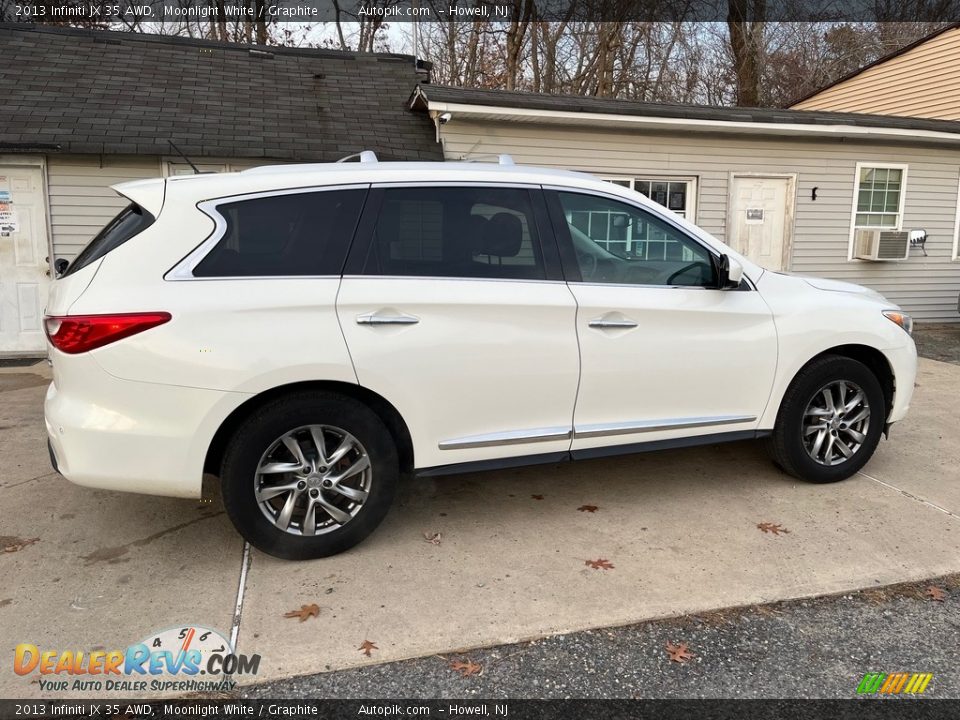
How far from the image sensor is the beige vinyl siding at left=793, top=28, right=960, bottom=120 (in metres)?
13.3

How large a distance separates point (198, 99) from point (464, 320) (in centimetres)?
764

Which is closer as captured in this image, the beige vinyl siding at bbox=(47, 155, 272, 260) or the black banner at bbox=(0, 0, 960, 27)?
the beige vinyl siding at bbox=(47, 155, 272, 260)

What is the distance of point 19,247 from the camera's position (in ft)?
26.8

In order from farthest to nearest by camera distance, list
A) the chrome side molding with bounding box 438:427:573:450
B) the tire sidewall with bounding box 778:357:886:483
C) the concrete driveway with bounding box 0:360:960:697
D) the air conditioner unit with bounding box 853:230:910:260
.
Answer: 1. the air conditioner unit with bounding box 853:230:910:260
2. the tire sidewall with bounding box 778:357:886:483
3. the chrome side molding with bounding box 438:427:573:450
4. the concrete driveway with bounding box 0:360:960:697

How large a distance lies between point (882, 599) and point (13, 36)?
11948 millimetres

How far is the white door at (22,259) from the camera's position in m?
8.04

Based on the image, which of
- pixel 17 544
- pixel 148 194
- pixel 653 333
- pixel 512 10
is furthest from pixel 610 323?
pixel 512 10

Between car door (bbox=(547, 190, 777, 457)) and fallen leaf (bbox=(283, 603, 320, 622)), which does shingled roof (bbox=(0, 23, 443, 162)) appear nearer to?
car door (bbox=(547, 190, 777, 457))

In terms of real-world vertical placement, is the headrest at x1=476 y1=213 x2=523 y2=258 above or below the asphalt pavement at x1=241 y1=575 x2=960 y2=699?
above

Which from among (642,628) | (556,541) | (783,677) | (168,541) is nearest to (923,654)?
(783,677)

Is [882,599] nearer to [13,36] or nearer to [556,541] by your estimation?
[556,541]

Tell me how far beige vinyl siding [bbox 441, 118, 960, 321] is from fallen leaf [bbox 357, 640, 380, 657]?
7.43 meters

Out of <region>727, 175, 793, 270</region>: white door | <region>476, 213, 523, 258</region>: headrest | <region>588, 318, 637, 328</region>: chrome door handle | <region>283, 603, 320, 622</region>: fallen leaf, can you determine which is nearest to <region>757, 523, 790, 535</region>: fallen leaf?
<region>588, 318, 637, 328</region>: chrome door handle

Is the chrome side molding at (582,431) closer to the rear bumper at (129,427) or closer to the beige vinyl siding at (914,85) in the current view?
the rear bumper at (129,427)
